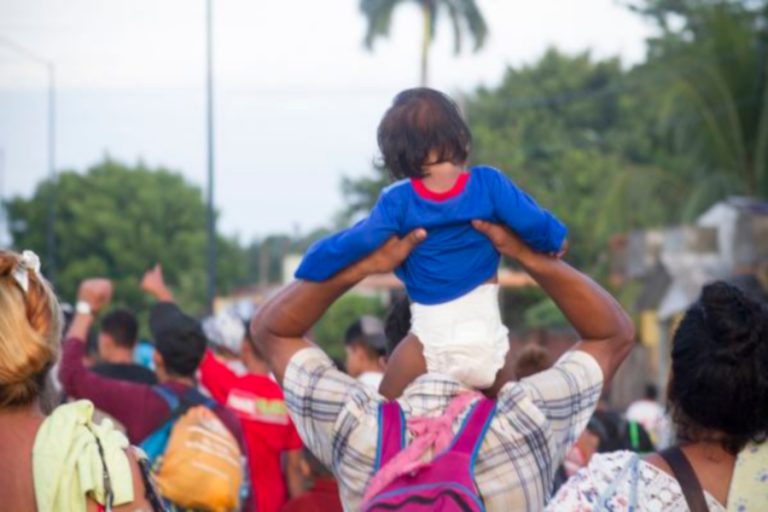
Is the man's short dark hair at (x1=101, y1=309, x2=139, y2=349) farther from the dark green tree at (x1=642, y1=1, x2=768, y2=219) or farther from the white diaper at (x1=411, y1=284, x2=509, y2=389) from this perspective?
the dark green tree at (x1=642, y1=1, x2=768, y2=219)

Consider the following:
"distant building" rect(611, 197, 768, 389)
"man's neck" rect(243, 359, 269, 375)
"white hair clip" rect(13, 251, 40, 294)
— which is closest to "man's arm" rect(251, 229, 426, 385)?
"white hair clip" rect(13, 251, 40, 294)

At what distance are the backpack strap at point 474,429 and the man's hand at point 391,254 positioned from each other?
0.40 m

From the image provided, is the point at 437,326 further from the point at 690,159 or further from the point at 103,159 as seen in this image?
the point at 103,159

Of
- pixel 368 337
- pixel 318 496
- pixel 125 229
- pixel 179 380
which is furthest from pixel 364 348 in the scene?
pixel 125 229

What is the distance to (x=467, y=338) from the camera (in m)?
3.86

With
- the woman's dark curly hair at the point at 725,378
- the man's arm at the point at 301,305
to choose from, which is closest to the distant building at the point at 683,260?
the woman's dark curly hair at the point at 725,378

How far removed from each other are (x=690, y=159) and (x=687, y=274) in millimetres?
5554

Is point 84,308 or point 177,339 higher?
point 84,308

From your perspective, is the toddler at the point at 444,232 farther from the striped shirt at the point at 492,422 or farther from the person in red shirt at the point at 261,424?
the person in red shirt at the point at 261,424

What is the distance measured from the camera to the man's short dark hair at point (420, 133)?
3832 millimetres

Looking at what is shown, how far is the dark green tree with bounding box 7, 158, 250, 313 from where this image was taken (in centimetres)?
6581

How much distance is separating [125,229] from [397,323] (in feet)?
207

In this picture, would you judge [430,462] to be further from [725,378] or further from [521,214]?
[725,378]

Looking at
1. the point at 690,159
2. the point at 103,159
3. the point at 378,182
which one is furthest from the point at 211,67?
the point at 103,159
